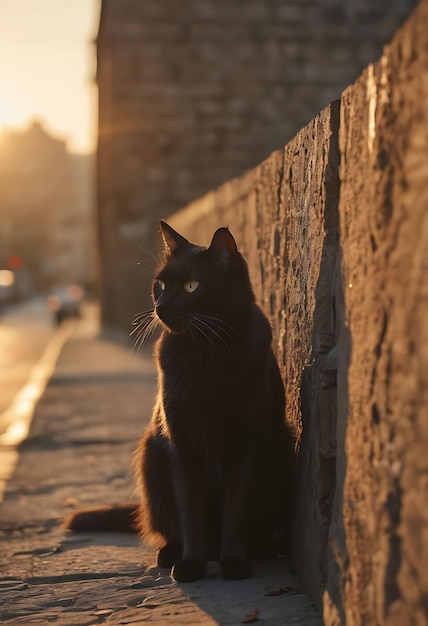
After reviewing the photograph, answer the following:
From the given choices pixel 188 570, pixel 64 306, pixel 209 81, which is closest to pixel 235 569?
pixel 188 570

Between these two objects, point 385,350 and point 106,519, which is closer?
point 385,350

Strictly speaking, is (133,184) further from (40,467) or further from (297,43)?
(40,467)

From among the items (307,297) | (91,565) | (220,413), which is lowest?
(91,565)

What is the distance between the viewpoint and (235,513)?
3.03 metres

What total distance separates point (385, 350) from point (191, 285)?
4.39 ft

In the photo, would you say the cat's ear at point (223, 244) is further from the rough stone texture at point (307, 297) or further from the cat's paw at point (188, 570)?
the cat's paw at point (188, 570)

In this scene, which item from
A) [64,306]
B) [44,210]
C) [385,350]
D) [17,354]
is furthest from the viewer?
[44,210]

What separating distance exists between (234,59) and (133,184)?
2.95 metres

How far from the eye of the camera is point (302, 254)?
3072 mm

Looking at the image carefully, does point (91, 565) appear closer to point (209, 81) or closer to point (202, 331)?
point (202, 331)

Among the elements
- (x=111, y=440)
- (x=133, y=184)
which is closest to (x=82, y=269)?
(x=133, y=184)

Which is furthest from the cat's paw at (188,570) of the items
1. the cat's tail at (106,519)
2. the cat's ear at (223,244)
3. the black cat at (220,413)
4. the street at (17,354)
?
the street at (17,354)

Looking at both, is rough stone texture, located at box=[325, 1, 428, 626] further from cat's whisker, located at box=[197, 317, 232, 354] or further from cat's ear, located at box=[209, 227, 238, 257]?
cat's ear, located at box=[209, 227, 238, 257]

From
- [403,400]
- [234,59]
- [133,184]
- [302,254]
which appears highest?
[234,59]
